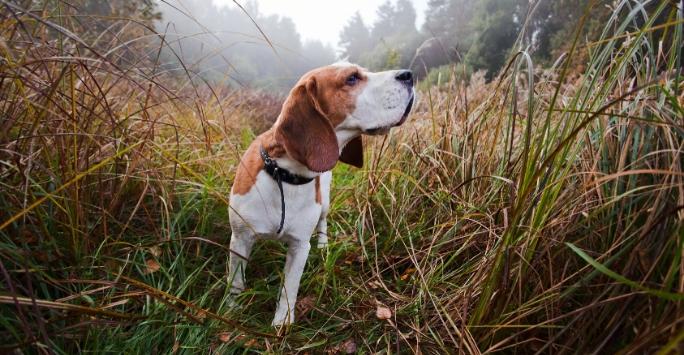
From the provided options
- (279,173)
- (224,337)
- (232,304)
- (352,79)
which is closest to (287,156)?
(279,173)

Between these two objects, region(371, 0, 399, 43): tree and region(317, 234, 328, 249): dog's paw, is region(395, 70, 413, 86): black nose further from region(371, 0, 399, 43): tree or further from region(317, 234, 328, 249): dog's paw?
region(371, 0, 399, 43): tree

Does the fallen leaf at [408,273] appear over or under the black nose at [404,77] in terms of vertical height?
under

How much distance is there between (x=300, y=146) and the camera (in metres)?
1.77

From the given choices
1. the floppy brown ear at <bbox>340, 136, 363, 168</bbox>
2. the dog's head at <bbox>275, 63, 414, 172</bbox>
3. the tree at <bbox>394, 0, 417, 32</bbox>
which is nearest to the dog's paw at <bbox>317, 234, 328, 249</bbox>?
the floppy brown ear at <bbox>340, 136, 363, 168</bbox>

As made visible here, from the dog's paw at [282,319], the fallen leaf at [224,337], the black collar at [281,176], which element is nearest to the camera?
the fallen leaf at [224,337]

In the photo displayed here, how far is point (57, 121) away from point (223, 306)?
1093 mm

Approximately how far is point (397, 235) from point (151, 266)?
124cm

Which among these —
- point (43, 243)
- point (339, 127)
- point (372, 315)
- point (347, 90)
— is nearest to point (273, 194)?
point (339, 127)

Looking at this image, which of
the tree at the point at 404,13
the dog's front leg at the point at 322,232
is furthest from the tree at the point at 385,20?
the dog's front leg at the point at 322,232

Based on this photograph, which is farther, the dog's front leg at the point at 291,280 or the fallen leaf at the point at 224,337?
the dog's front leg at the point at 291,280

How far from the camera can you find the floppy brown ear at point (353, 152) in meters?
2.26

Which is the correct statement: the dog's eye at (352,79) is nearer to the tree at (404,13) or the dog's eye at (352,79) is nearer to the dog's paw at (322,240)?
the dog's paw at (322,240)

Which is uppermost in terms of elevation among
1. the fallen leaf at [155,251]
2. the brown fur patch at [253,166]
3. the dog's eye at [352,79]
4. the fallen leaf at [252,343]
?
the dog's eye at [352,79]

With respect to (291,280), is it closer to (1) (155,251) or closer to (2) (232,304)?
(2) (232,304)
